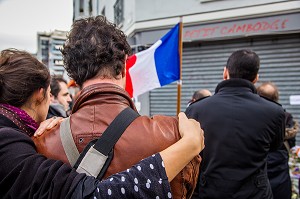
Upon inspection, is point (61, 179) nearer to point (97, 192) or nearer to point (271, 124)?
point (97, 192)

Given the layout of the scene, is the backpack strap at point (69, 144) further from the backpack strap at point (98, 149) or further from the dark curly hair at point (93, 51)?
the dark curly hair at point (93, 51)

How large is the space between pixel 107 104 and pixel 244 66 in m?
1.70

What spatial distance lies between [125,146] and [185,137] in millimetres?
234

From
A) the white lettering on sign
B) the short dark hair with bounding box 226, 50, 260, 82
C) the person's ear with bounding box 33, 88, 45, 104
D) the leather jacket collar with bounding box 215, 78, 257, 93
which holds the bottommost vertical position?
the white lettering on sign

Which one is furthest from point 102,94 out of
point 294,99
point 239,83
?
point 294,99

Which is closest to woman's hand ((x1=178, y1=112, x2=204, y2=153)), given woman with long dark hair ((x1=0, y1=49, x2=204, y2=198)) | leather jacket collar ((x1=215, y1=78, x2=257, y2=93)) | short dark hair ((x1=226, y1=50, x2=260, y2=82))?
woman with long dark hair ((x1=0, y1=49, x2=204, y2=198))

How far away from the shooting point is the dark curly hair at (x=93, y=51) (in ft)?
4.40

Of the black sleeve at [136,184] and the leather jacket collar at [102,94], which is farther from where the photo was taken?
the leather jacket collar at [102,94]

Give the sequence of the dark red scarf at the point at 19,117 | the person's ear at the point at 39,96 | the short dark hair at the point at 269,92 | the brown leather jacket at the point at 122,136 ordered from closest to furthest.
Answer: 1. the brown leather jacket at the point at 122,136
2. the dark red scarf at the point at 19,117
3. the person's ear at the point at 39,96
4. the short dark hair at the point at 269,92

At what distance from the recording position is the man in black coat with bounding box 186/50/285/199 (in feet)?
7.95

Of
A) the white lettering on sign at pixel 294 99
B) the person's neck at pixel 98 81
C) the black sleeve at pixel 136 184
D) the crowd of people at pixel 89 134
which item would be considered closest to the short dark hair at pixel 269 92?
the crowd of people at pixel 89 134

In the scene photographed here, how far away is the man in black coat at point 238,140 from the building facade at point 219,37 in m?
5.56

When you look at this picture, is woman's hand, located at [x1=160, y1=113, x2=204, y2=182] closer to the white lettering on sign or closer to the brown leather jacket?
the brown leather jacket

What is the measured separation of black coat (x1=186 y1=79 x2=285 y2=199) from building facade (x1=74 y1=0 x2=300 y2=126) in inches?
219
